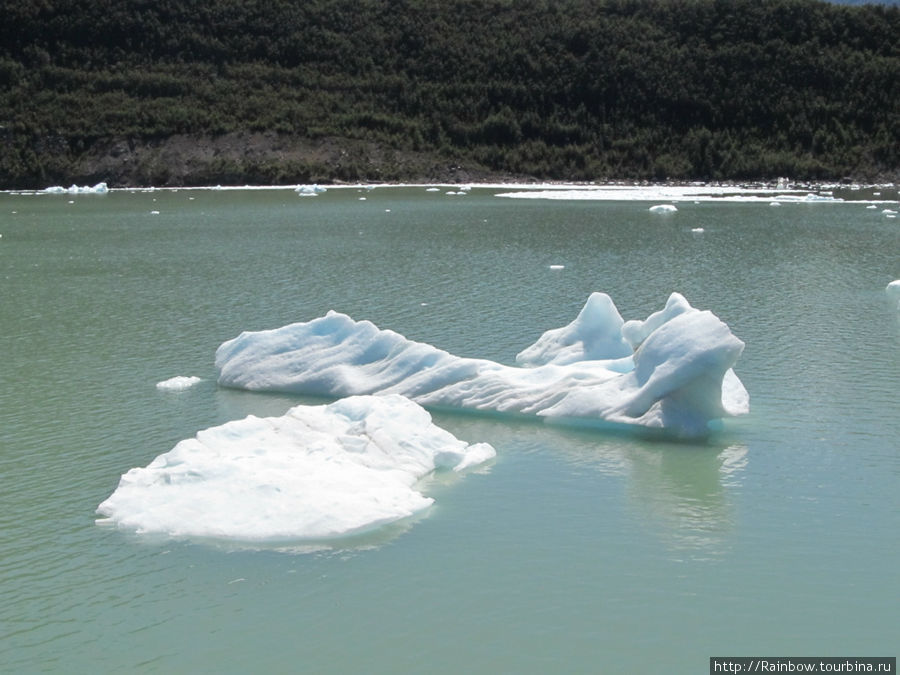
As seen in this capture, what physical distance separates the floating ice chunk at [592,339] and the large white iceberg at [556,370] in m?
0.01

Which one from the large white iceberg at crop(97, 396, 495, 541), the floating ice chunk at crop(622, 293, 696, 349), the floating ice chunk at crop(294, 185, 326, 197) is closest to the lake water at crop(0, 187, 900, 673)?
the large white iceberg at crop(97, 396, 495, 541)

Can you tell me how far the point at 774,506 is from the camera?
31.3 ft

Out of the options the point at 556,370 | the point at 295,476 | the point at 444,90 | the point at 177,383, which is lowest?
the point at 177,383

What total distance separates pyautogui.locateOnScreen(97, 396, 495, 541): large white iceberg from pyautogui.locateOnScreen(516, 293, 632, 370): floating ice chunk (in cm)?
350

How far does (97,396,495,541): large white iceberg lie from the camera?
8.70 metres

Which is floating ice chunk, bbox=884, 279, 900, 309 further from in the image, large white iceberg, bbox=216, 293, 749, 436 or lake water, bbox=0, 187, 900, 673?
large white iceberg, bbox=216, 293, 749, 436

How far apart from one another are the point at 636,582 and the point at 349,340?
21.7 ft

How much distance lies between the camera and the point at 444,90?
7569 centimetres

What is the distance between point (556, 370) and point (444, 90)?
6539 cm

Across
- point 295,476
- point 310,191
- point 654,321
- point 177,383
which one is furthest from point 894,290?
point 310,191

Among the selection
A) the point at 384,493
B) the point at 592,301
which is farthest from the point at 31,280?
the point at 384,493

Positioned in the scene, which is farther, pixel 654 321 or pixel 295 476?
pixel 654 321

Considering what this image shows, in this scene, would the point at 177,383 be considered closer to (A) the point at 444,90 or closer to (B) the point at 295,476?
(B) the point at 295,476

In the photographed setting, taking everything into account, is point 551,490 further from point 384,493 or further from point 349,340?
point 349,340
